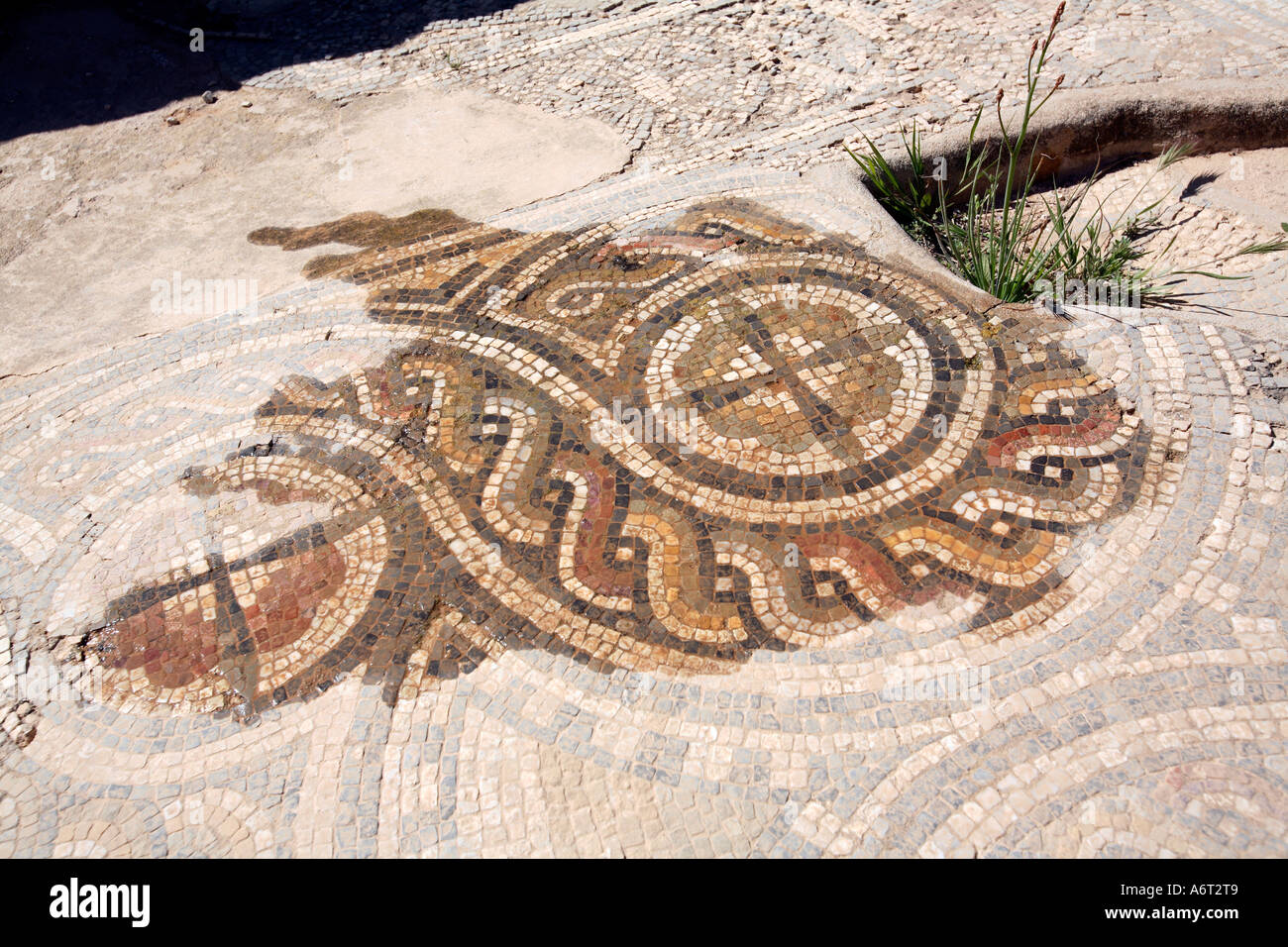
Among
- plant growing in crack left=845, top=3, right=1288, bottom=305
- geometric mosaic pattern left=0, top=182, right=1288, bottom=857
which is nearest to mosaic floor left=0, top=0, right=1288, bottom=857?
geometric mosaic pattern left=0, top=182, right=1288, bottom=857

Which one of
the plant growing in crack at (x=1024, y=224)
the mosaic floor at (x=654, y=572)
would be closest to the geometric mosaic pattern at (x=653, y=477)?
the mosaic floor at (x=654, y=572)

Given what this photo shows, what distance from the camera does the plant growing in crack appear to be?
629 centimetres

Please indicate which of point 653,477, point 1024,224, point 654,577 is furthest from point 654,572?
point 1024,224

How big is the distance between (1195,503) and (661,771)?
3.38m

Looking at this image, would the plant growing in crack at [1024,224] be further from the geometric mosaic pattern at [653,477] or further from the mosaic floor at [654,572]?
the geometric mosaic pattern at [653,477]

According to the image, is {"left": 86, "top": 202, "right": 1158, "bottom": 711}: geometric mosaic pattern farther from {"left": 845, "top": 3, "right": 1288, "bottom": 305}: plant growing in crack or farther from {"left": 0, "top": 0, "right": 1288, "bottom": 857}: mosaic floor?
{"left": 845, "top": 3, "right": 1288, "bottom": 305}: plant growing in crack

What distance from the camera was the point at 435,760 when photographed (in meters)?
4.18

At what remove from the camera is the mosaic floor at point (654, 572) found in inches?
156

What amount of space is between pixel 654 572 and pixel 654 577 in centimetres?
3

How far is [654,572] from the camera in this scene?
4.85 m

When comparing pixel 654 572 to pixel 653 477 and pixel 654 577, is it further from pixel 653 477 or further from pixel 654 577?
pixel 653 477

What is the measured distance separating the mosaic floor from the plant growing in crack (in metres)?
0.45
